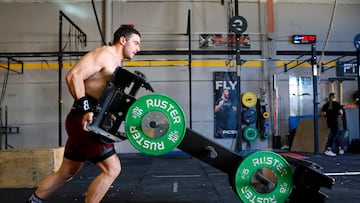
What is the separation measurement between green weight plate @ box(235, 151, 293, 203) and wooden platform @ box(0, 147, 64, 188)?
2084 mm

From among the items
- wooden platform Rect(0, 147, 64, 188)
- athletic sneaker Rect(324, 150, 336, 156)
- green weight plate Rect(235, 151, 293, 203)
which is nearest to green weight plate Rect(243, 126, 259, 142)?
athletic sneaker Rect(324, 150, 336, 156)

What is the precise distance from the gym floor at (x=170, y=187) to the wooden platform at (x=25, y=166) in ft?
0.38

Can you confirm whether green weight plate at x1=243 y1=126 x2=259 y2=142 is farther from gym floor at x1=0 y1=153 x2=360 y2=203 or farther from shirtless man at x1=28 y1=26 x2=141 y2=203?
shirtless man at x1=28 y1=26 x2=141 y2=203

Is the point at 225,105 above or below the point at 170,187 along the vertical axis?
above

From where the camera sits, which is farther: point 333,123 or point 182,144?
point 333,123

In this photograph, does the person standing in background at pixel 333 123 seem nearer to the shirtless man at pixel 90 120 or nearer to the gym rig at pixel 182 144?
the gym rig at pixel 182 144

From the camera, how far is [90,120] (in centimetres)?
171

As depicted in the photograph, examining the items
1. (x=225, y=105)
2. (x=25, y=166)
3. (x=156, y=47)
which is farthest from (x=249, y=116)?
(x=25, y=166)

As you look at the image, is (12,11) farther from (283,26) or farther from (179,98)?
(283,26)

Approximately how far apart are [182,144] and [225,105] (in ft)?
15.2

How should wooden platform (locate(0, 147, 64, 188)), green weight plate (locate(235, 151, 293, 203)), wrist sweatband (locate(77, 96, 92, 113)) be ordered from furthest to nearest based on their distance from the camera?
wooden platform (locate(0, 147, 64, 188))
green weight plate (locate(235, 151, 293, 203))
wrist sweatband (locate(77, 96, 92, 113))

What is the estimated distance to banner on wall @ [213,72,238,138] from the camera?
21.0ft

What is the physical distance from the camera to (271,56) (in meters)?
6.55

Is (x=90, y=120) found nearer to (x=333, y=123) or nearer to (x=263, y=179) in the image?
(x=263, y=179)
